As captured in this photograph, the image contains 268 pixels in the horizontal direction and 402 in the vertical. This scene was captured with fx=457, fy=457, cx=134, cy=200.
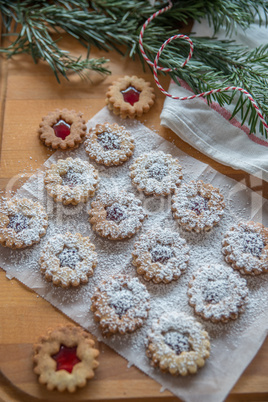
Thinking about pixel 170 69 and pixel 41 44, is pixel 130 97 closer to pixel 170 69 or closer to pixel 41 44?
pixel 170 69

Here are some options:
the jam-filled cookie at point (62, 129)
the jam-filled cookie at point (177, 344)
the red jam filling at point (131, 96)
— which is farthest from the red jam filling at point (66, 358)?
the red jam filling at point (131, 96)

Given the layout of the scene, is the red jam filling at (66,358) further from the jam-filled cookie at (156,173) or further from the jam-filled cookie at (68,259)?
the jam-filled cookie at (156,173)

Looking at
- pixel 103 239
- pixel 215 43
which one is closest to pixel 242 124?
pixel 215 43

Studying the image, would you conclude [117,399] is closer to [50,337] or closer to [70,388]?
[70,388]

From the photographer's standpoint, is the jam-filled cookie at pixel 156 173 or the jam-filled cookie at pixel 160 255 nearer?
the jam-filled cookie at pixel 160 255

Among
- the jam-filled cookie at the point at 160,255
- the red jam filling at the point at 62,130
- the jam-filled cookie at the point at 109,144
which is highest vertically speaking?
the jam-filled cookie at the point at 109,144

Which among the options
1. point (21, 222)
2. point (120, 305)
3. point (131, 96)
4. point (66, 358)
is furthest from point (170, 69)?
point (66, 358)

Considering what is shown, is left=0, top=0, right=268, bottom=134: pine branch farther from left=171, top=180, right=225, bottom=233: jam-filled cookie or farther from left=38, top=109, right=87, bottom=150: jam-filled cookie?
left=171, top=180, right=225, bottom=233: jam-filled cookie
